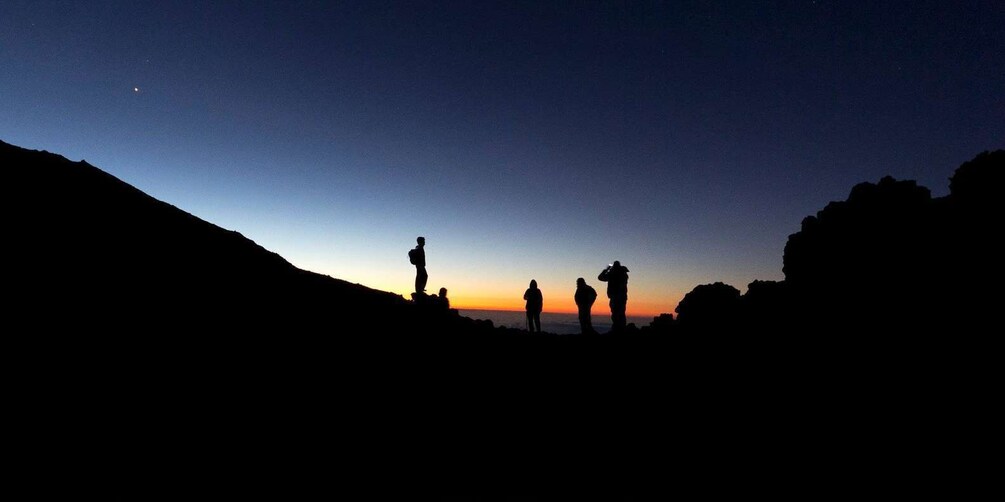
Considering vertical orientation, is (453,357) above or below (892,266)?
below

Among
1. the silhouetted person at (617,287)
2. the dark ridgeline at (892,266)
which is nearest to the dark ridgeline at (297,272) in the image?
the dark ridgeline at (892,266)

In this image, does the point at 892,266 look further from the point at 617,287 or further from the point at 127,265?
the point at 127,265

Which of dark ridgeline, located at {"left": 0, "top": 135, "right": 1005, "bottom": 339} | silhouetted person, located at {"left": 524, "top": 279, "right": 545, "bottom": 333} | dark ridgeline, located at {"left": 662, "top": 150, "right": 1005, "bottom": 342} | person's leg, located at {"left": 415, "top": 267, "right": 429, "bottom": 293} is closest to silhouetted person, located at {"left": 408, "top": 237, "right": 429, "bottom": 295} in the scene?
person's leg, located at {"left": 415, "top": 267, "right": 429, "bottom": 293}

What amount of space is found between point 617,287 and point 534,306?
432 centimetres

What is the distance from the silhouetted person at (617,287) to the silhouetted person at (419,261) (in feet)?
24.8

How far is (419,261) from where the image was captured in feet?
61.2

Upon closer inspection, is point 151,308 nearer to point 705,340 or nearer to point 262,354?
point 262,354

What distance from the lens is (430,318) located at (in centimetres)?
1738

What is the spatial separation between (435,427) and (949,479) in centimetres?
970

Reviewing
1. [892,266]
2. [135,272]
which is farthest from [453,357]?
[892,266]

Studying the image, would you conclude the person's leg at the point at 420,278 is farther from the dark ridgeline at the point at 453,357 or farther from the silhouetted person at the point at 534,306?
the silhouetted person at the point at 534,306

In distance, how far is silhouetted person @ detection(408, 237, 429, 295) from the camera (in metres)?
18.5

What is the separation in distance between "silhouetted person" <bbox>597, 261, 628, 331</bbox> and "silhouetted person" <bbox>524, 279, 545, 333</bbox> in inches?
133

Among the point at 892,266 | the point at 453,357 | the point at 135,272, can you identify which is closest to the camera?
the point at 135,272
